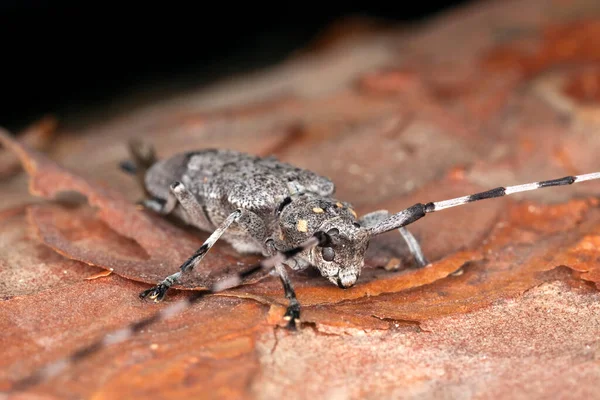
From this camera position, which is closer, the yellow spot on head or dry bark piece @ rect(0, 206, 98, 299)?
dry bark piece @ rect(0, 206, 98, 299)

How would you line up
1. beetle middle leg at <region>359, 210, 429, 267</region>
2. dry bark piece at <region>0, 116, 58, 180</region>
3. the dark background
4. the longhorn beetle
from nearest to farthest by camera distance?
the longhorn beetle, beetle middle leg at <region>359, 210, 429, 267</region>, dry bark piece at <region>0, 116, 58, 180</region>, the dark background

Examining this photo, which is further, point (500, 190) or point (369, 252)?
point (369, 252)

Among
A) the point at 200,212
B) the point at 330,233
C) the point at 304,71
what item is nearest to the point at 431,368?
the point at 330,233

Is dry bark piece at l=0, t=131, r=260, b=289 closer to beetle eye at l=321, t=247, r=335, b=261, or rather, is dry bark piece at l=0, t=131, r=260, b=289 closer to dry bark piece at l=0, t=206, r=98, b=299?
dry bark piece at l=0, t=206, r=98, b=299

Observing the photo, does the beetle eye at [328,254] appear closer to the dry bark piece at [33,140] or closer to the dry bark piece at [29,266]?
the dry bark piece at [29,266]

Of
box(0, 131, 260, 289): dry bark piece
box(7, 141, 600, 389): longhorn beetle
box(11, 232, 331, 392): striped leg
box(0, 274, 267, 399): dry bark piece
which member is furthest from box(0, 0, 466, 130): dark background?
box(11, 232, 331, 392): striped leg

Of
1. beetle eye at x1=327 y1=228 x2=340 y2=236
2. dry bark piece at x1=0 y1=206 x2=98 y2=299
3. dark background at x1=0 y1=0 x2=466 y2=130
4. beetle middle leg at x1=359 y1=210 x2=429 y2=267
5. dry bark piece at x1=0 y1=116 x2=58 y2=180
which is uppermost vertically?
dark background at x1=0 y1=0 x2=466 y2=130

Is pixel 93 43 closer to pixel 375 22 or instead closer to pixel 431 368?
pixel 375 22

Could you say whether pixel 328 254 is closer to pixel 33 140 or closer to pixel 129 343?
pixel 129 343

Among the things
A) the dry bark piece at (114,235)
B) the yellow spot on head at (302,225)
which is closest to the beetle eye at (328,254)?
the yellow spot on head at (302,225)
